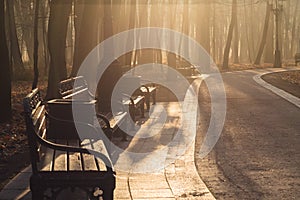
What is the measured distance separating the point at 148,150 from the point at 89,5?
8748 millimetres

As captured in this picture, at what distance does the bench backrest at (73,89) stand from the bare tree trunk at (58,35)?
17.6 feet

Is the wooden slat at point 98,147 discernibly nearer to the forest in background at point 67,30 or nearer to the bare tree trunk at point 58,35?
the forest in background at point 67,30

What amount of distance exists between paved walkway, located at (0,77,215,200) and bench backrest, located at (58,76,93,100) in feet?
3.30

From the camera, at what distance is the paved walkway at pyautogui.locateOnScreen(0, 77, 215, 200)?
24.0 ft

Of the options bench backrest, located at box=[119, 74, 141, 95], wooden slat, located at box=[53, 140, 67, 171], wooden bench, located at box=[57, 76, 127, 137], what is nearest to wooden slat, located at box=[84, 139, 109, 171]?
wooden slat, located at box=[53, 140, 67, 171]

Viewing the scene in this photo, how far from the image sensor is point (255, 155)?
9938 millimetres

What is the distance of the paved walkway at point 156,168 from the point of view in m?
7.30

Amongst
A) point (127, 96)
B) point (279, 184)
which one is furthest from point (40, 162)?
point (127, 96)

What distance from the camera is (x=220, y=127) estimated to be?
44.2 feet

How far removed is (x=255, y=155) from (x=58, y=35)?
27.3 feet

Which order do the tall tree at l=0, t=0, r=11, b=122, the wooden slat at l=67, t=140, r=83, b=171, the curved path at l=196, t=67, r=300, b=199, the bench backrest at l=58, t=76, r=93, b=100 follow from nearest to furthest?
the wooden slat at l=67, t=140, r=83, b=171 → the curved path at l=196, t=67, r=300, b=199 → the bench backrest at l=58, t=76, r=93, b=100 → the tall tree at l=0, t=0, r=11, b=122

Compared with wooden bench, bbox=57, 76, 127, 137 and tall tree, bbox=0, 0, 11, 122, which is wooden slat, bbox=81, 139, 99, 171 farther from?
tall tree, bbox=0, 0, 11, 122

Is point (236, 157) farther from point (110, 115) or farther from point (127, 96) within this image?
point (127, 96)

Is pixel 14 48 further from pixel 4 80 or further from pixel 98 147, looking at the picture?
pixel 98 147
